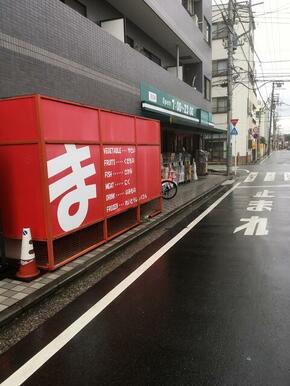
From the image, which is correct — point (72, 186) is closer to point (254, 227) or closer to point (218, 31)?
point (254, 227)

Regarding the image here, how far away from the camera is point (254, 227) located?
8.49 meters

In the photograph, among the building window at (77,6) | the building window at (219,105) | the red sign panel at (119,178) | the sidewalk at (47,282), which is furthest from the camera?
the building window at (219,105)

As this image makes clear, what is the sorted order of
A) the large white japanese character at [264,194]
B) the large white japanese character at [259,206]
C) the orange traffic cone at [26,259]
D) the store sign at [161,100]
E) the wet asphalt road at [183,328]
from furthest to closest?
the large white japanese character at [264,194], the store sign at [161,100], the large white japanese character at [259,206], the orange traffic cone at [26,259], the wet asphalt road at [183,328]

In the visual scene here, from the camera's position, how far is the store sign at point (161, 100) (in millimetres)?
12961

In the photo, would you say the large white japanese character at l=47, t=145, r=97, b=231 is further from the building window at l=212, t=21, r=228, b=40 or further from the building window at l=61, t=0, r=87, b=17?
the building window at l=212, t=21, r=228, b=40

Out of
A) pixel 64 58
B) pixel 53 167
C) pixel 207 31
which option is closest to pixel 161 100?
pixel 64 58

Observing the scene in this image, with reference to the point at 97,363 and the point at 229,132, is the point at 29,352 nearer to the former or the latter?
the point at 97,363

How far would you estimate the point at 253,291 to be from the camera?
15.4 feet

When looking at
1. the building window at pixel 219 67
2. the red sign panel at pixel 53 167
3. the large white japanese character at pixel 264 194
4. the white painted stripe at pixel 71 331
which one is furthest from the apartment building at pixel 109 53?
the building window at pixel 219 67

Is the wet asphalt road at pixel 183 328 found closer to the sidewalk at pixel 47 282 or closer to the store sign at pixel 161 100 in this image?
the sidewalk at pixel 47 282

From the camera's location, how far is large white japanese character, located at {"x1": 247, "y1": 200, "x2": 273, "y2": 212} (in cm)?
1092

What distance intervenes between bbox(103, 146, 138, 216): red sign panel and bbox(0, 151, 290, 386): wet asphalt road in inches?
51.5

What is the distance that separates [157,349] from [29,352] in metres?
1.17

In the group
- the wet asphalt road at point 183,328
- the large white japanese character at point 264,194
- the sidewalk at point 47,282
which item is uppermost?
the sidewalk at point 47,282
